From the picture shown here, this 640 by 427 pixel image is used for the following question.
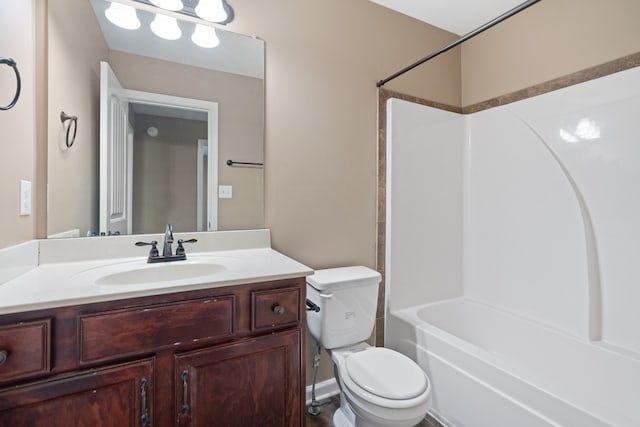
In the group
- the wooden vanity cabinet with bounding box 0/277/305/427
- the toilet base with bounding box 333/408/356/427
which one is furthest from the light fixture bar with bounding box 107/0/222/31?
the toilet base with bounding box 333/408/356/427

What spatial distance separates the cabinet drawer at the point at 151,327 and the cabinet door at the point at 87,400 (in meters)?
0.05

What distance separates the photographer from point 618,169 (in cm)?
158

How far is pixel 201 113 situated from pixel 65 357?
1184 mm

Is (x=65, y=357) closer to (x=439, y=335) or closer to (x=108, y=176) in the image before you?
(x=108, y=176)

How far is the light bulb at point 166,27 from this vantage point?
146cm

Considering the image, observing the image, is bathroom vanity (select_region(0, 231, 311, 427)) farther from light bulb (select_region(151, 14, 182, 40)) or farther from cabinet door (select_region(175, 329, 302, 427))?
light bulb (select_region(151, 14, 182, 40))

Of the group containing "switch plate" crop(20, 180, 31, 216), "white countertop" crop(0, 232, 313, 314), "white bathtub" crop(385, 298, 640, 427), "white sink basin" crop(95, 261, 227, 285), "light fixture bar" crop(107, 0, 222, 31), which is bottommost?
"white bathtub" crop(385, 298, 640, 427)

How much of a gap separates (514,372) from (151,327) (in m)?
1.44

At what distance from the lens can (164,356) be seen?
3.08 ft

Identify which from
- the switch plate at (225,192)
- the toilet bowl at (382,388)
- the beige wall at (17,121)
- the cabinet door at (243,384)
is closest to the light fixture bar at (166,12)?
the beige wall at (17,121)

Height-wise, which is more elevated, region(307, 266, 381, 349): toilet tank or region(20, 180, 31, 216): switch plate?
region(20, 180, 31, 216): switch plate

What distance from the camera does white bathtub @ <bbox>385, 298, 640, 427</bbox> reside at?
1192 millimetres

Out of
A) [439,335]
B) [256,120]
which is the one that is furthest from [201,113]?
[439,335]

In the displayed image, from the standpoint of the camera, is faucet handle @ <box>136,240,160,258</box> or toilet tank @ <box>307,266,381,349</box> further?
toilet tank @ <box>307,266,381,349</box>
